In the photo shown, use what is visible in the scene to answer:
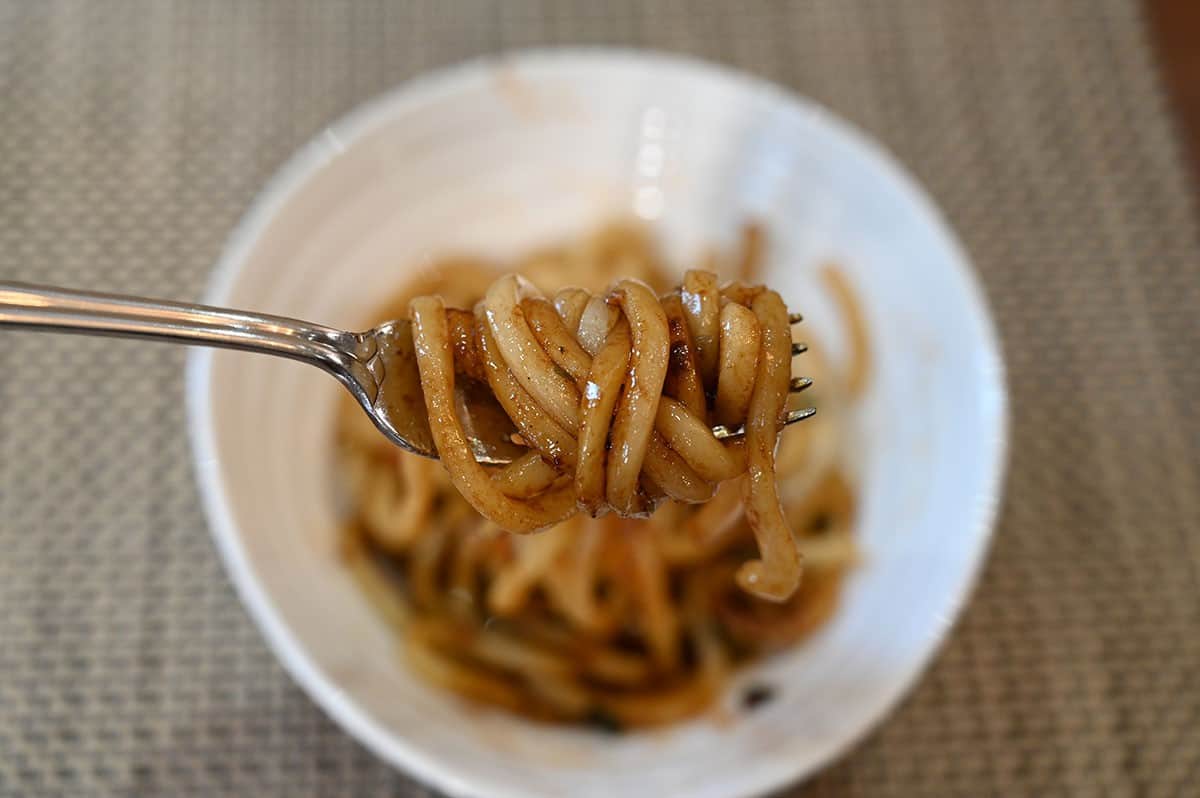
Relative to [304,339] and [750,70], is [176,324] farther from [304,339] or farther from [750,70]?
[750,70]

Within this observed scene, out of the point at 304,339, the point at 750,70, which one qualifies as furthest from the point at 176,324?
the point at 750,70

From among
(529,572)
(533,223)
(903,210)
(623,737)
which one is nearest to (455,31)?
(533,223)

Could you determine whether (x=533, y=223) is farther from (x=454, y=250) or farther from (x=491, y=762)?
(x=491, y=762)

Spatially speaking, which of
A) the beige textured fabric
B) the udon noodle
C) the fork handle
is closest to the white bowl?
the udon noodle

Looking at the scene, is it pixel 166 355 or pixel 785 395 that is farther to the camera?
pixel 166 355

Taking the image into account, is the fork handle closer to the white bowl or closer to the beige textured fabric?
the white bowl

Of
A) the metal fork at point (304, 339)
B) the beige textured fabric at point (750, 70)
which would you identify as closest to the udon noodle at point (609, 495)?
the metal fork at point (304, 339)

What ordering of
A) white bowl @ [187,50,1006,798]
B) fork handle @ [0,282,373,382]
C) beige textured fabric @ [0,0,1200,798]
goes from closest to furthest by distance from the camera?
fork handle @ [0,282,373,382], white bowl @ [187,50,1006,798], beige textured fabric @ [0,0,1200,798]
